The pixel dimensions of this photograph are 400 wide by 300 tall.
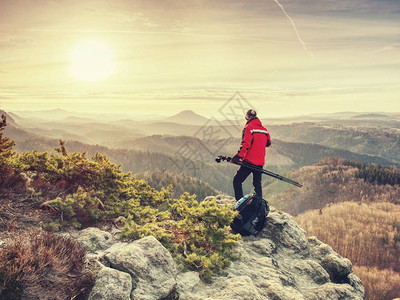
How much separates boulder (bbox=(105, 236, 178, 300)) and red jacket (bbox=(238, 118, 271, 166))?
576cm

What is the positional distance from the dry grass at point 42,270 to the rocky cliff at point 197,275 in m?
0.49

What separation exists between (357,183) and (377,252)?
94.1 m

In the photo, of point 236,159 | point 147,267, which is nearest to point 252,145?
point 236,159

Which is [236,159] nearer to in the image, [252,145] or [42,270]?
[252,145]

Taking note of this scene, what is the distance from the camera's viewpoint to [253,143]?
12539 millimetres

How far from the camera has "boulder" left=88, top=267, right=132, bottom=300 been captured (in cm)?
635

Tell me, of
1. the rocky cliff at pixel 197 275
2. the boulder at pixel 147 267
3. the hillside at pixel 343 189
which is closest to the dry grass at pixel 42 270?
the rocky cliff at pixel 197 275

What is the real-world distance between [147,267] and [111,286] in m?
1.24

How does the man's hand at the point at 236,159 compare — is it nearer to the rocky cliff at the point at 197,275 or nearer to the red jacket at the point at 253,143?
the red jacket at the point at 253,143

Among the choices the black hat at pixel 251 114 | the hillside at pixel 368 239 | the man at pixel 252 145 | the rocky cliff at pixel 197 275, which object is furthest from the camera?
the hillside at pixel 368 239

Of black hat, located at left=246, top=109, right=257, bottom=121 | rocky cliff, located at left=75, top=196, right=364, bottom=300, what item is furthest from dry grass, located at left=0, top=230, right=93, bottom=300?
black hat, located at left=246, top=109, right=257, bottom=121

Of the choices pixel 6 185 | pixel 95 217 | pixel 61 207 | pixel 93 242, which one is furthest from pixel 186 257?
pixel 6 185

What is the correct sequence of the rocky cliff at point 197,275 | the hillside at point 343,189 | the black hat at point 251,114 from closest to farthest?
the rocky cliff at point 197,275
the black hat at point 251,114
the hillside at point 343,189

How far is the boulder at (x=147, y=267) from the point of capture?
23.4ft
